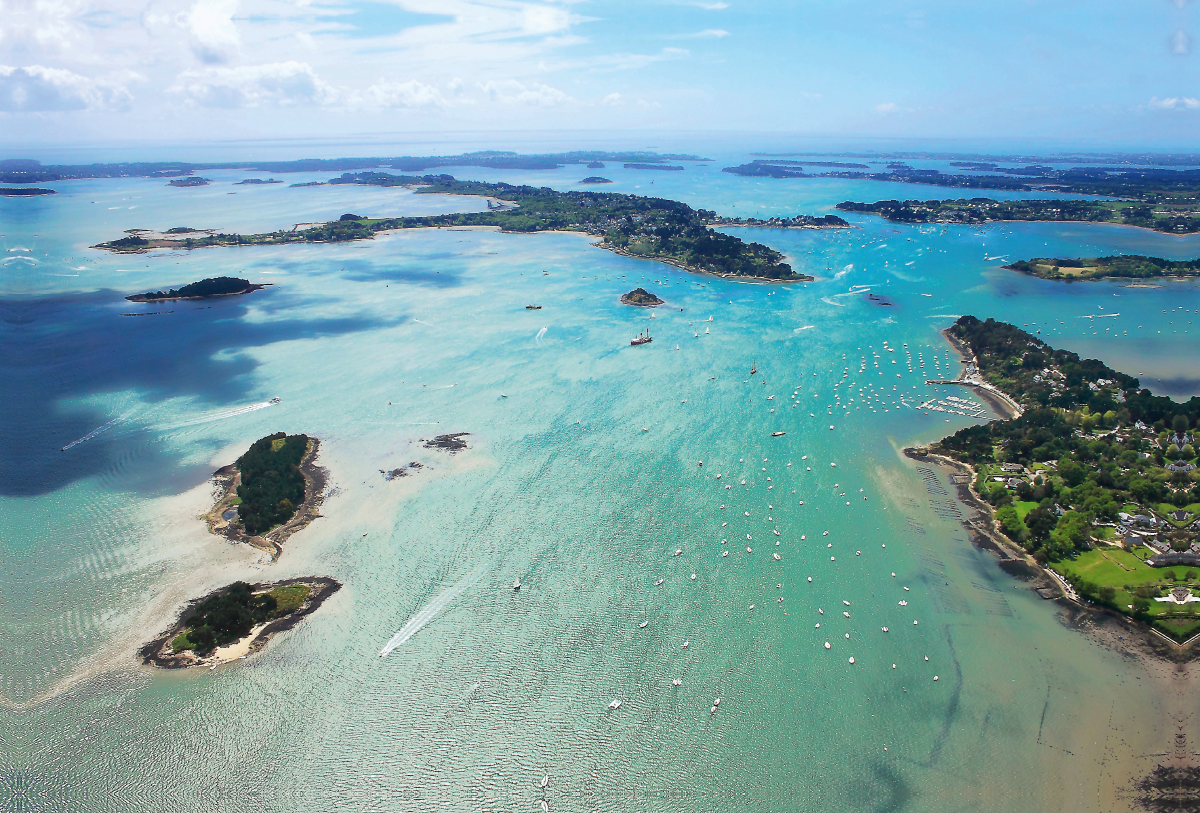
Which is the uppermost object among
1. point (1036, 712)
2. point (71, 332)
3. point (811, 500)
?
point (71, 332)

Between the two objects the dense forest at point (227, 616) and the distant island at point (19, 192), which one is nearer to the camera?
the dense forest at point (227, 616)

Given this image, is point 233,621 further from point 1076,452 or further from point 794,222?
point 794,222

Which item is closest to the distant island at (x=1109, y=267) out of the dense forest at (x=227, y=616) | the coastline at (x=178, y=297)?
the dense forest at (x=227, y=616)

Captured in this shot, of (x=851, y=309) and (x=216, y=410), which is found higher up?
(x=851, y=309)

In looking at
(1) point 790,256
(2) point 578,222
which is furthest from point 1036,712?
(2) point 578,222

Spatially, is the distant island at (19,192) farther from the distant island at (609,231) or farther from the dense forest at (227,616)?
the dense forest at (227,616)

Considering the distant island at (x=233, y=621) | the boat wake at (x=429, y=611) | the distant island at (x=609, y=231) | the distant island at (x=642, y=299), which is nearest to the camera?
the distant island at (x=233, y=621)

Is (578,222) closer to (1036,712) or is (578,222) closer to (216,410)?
(216,410)
